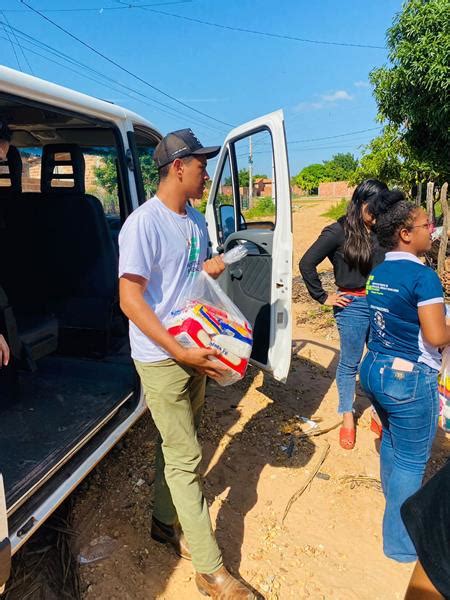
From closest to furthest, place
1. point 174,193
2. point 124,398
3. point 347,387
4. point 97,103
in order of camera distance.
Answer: point 174,193, point 97,103, point 124,398, point 347,387

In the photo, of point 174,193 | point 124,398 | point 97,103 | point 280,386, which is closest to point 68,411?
point 124,398

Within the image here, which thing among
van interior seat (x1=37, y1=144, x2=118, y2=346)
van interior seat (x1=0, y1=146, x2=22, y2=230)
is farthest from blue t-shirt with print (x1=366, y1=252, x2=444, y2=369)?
van interior seat (x1=0, y1=146, x2=22, y2=230)

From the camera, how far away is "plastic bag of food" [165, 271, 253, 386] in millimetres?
1945

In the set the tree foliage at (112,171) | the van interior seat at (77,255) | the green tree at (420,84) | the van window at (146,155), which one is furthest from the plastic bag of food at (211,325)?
the green tree at (420,84)

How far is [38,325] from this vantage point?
3.25m

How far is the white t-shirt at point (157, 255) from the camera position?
1872mm

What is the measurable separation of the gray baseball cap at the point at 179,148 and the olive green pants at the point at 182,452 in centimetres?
86

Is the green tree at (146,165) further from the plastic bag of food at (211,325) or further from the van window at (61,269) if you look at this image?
the plastic bag of food at (211,325)

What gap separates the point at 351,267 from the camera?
3.21m

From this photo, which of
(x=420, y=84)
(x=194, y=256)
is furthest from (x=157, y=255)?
(x=420, y=84)

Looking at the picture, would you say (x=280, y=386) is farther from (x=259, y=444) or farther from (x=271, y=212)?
(x=271, y=212)

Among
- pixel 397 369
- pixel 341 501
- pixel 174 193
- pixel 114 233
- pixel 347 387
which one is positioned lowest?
pixel 341 501

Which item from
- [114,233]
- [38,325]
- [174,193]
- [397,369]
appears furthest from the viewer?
[114,233]

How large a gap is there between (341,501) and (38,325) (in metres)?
2.26
